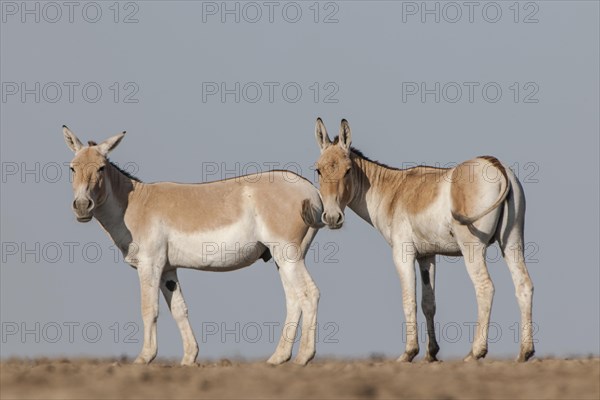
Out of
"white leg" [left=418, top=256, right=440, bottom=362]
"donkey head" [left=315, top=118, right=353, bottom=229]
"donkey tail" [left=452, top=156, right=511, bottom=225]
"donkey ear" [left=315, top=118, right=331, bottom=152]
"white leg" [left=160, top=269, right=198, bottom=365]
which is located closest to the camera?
"donkey tail" [left=452, top=156, right=511, bottom=225]

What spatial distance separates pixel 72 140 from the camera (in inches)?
798

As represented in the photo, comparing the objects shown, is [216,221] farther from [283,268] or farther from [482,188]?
[482,188]

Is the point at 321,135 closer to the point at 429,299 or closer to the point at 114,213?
the point at 429,299

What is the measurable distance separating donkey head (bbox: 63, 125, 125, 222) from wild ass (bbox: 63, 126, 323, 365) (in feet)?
0.05

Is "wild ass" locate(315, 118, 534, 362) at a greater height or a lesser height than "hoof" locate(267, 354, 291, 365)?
greater

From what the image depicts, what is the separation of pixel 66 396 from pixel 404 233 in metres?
7.10

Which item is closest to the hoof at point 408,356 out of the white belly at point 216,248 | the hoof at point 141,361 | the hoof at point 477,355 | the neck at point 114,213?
the hoof at point 477,355

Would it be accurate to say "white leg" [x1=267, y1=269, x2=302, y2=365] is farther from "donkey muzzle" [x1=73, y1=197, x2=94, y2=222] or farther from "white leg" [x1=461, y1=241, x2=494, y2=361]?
"donkey muzzle" [x1=73, y1=197, x2=94, y2=222]

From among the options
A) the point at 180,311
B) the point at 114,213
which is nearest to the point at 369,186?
the point at 180,311

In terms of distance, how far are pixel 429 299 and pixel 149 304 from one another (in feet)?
15.0

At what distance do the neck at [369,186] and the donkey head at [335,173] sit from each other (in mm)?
508

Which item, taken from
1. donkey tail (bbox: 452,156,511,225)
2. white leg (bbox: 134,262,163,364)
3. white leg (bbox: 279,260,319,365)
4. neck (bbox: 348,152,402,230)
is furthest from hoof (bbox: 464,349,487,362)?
white leg (bbox: 134,262,163,364)

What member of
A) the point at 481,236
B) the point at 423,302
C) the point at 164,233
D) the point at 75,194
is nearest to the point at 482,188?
the point at 481,236

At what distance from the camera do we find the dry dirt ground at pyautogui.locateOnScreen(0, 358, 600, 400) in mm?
14711
